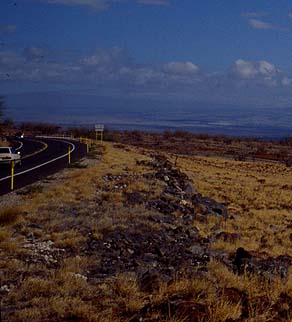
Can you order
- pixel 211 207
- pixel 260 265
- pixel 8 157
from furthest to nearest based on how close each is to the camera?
pixel 8 157, pixel 211 207, pixel 260 265

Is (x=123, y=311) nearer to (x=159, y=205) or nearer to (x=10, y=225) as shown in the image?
(x=10, y=225)

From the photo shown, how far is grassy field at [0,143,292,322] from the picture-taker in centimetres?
826

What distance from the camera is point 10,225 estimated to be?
566 inches

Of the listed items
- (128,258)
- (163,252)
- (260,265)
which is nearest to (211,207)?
(163,252)

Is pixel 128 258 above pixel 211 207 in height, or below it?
above

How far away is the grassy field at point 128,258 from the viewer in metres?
8.26

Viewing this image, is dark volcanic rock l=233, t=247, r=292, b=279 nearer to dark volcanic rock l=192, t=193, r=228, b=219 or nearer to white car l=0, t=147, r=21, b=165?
dark volcanic rock l=192, t=193, r=228, b=219

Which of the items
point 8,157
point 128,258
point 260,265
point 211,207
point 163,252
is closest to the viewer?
point 128,258

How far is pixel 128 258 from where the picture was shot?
12344mm

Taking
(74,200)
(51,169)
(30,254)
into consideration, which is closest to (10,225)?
(30,254)

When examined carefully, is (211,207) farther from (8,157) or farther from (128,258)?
(8,157)

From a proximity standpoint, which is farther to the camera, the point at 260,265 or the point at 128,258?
the point at 260,265

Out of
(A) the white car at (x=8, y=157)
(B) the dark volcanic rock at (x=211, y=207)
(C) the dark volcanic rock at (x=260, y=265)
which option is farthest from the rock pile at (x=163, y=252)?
(A) the white car at (x=8, y=157)

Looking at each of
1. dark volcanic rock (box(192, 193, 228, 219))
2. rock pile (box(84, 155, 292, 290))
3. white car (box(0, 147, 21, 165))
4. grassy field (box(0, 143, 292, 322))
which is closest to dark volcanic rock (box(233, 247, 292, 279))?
rock pile (box(84, 155, 292, 290))
